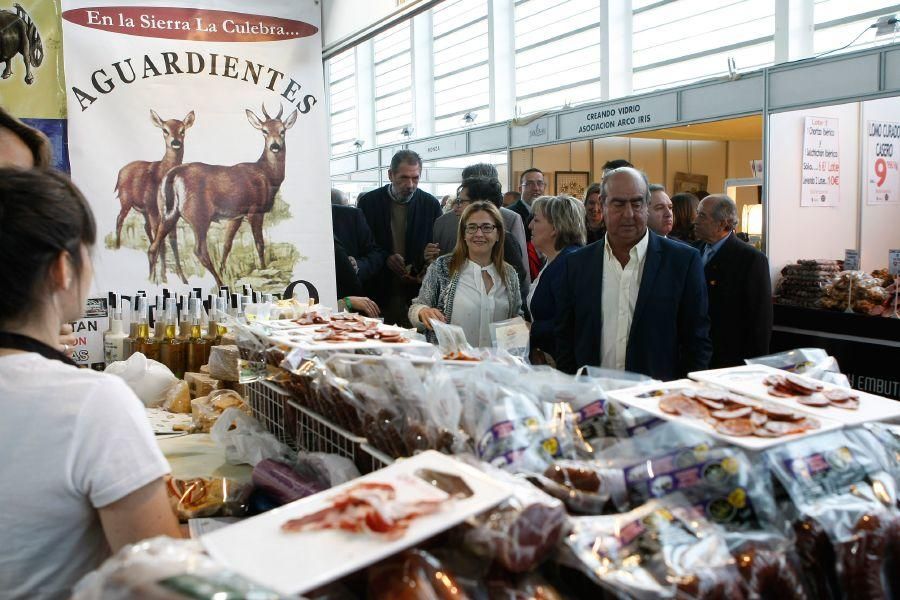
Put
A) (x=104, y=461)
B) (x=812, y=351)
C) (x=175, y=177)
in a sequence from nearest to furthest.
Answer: (x=104, y=461)
(x=812, y=351)
(x=175, y=177)

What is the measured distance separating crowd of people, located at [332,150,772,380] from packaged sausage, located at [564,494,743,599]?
1.86 metres

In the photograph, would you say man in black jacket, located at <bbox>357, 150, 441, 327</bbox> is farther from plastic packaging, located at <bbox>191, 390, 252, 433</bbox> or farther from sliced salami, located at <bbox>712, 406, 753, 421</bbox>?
sliced salami, located at <bbox>712, 406, 753, 421</bbox>

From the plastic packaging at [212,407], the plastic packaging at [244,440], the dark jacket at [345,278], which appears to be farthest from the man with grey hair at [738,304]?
the plastic packaging at [244,440]

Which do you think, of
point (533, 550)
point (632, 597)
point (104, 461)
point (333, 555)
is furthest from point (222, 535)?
point (632, 597)

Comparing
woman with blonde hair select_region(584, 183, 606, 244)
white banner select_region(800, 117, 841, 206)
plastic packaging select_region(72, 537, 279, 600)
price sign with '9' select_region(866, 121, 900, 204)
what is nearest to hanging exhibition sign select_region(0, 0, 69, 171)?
plastic packaging select_region(72, 537, 279, 600)

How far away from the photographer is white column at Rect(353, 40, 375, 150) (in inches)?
690

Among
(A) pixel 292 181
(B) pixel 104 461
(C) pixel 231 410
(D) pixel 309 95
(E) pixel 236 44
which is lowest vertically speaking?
(C) pixel 231 410

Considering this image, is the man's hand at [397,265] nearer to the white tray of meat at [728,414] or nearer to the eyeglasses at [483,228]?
the eyeglasses at [483,228]

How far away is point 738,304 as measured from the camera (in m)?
3.96

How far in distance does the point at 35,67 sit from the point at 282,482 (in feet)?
→ 7.83

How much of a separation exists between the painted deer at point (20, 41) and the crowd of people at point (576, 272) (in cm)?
165

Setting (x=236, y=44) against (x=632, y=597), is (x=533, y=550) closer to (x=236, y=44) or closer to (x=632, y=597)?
(x=632, y=597)

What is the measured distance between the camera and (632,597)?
2.96 feet

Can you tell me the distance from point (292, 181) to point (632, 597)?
2864mm
